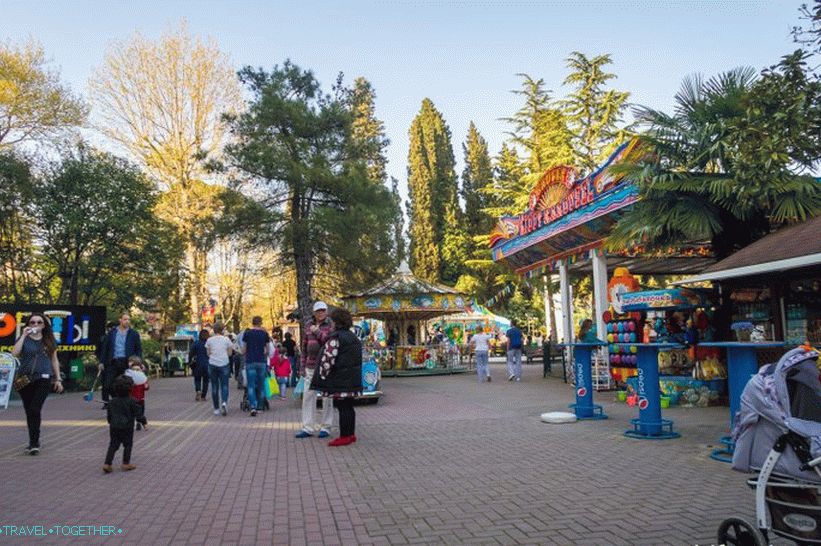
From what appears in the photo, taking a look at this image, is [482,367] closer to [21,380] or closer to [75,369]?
[75,369]

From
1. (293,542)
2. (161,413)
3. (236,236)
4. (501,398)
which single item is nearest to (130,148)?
(236,236)

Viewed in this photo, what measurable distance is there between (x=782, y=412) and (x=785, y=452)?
22cm

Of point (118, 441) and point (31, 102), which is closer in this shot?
point (118, 441)

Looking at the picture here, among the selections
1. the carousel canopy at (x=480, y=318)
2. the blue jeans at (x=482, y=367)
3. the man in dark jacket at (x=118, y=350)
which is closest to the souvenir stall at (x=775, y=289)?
the blue jeans at (x=482, y=367)

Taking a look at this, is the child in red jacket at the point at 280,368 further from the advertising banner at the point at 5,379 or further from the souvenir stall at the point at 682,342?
the souvenir stall at the point at 682,342

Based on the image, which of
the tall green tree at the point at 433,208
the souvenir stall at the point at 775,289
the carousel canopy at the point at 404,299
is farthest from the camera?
the tall green tree at the point at 433,208

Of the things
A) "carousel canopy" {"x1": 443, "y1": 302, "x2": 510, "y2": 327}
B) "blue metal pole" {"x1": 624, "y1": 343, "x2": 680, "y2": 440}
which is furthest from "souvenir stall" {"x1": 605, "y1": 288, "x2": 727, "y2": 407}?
"carousel canopy" {"x1": 443, "y1": 302, "x2": 510, "y2": 327}

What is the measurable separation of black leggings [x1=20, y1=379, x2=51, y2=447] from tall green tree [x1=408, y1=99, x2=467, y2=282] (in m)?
42.4

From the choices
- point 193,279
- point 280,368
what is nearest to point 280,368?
point 280,368

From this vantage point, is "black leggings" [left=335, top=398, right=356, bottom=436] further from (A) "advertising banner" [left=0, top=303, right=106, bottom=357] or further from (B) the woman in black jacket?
(A) "advertising banner" [left=0, top=303, right=106, bottom=357]

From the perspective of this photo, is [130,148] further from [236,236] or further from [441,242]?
[441,242]

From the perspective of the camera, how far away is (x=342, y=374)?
805 centimetres

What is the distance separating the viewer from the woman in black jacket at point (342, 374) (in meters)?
8.01

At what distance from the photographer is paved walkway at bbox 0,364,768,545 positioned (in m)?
4.49
